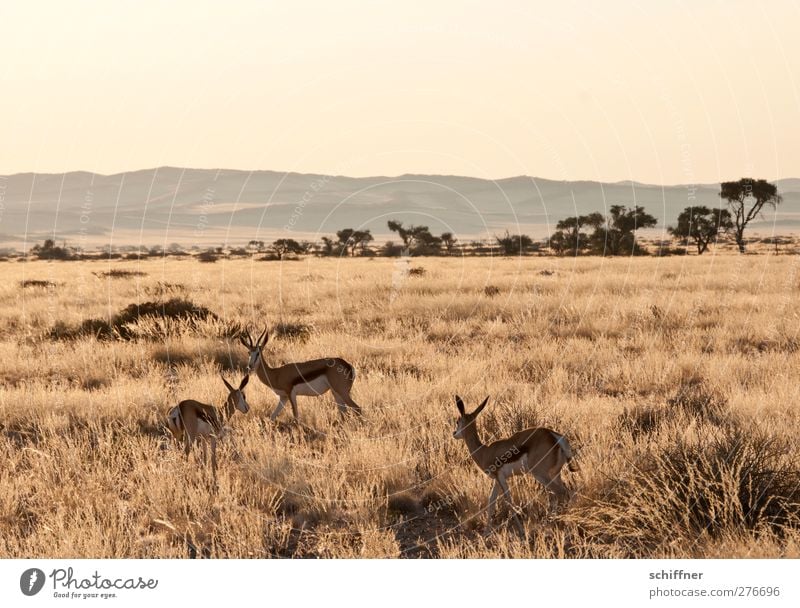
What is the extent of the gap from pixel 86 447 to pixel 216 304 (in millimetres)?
15437

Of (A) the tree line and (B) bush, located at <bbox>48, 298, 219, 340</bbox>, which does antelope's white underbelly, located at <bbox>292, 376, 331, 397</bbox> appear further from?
(A) the tree line

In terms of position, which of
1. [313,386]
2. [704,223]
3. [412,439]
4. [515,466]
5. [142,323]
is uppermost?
[704,223]

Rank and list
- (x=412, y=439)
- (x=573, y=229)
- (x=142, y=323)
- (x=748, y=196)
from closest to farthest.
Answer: (x=412, y=439) → (x=142, y=323) → (x=748, y=196) → (x=573, y=229)

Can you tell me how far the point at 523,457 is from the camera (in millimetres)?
6367

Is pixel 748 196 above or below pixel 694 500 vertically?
above

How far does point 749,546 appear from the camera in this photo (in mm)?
5664

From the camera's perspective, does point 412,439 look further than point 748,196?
No

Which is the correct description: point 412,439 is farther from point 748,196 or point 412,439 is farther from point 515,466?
point 748,196

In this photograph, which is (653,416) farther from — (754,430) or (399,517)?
(399,517)

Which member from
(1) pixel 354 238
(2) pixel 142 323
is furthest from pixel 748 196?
(2) pixel 142 323
